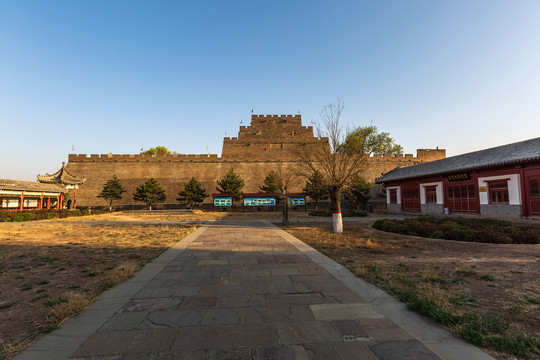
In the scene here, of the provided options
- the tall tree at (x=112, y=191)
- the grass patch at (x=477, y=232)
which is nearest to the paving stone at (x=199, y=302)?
the grass patch at (x=477, y=232)

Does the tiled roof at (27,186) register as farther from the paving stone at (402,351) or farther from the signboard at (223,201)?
the paving stone at (402,351)

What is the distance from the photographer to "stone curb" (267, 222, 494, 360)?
222cm

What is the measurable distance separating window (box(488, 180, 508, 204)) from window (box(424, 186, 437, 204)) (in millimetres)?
4546

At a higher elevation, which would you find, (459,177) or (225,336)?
(459,177)

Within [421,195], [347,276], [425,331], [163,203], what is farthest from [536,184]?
[163,203]

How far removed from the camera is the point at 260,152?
4225 centimetres

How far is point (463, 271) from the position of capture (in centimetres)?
485

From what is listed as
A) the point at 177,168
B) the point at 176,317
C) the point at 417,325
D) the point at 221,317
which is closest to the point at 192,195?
the point at 177,168

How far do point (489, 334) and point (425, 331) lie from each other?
0.62 meters

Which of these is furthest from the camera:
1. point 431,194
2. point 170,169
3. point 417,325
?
point 170,169

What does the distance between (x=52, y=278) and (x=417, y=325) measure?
21.3 feet

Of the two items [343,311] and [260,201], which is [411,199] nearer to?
[260,201]

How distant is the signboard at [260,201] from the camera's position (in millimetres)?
29922

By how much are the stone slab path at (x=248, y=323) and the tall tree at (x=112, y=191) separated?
3441 centimetres
